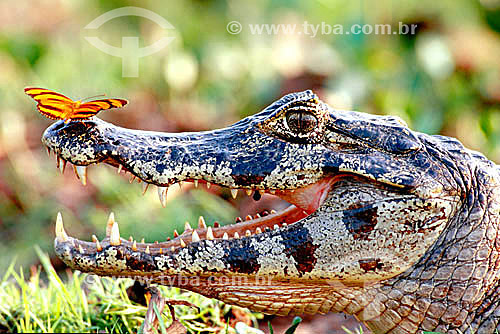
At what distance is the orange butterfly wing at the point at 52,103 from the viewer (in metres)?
2.64

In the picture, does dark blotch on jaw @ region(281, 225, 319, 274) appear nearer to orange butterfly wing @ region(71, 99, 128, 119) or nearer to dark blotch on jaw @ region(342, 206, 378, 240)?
dark blotch on jaw @ region(342, 206, 378, 240)

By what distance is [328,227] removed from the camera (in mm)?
2639

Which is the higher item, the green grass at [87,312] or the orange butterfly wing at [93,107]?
the orange butterfly wing at [93,107]

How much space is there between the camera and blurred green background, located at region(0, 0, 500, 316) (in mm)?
5949

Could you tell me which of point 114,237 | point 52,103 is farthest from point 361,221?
point 52,103

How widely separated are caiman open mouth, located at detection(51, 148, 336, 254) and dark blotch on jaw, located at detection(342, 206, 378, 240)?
0.15m

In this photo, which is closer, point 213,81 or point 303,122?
point 303,122

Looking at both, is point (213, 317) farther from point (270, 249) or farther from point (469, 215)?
point (469, 215)

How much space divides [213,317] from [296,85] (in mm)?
4743

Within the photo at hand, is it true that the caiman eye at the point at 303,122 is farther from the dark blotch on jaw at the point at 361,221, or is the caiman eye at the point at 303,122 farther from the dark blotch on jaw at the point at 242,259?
the dark blotch on jaw at the point at 242,259

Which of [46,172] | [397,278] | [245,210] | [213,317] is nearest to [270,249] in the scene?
[397,278]

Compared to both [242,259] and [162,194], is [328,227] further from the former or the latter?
[162,194]

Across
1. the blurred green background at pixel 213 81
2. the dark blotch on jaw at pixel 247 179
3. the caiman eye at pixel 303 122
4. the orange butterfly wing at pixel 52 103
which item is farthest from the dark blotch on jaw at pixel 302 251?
the blurred green background at pixel 213 81

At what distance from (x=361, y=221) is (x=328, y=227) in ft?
0.48
